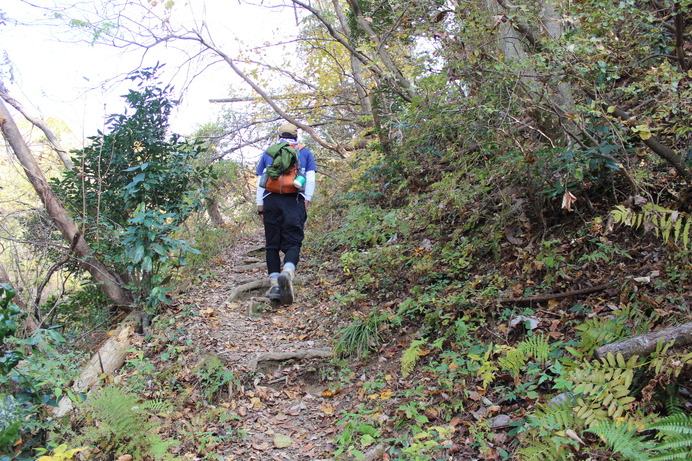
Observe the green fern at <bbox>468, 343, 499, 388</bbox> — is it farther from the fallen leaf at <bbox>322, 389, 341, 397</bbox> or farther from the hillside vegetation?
the fallen leaf at <bbox>322, 389, 341, 397</bbox>

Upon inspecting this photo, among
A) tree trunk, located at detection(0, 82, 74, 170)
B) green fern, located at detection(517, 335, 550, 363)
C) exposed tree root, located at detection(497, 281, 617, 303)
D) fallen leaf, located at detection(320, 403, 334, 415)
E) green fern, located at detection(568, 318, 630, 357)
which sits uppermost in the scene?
tree trunk, located at detection(0, 82, 74, 170)

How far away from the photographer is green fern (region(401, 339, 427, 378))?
4.02 metres

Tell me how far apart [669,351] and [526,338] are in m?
1.09

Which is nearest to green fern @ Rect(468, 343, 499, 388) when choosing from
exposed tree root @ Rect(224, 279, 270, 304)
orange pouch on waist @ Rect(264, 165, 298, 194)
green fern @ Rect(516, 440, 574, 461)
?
green fern @ Rect(516, 440, 574, 461)

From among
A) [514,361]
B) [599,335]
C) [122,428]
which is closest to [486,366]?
[514,361]

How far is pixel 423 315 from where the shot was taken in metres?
4.82

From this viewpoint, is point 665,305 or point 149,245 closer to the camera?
point 665,305

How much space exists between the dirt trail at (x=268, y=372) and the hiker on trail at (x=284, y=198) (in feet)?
→ 1.75

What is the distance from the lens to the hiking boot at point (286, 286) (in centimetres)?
615

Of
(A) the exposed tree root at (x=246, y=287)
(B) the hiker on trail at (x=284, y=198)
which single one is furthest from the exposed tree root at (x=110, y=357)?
(B) the hiker on trail at (x=284, y=198)

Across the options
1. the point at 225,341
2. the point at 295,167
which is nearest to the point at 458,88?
the point at 295,167

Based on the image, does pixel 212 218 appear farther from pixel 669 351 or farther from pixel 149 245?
pixel 669 351

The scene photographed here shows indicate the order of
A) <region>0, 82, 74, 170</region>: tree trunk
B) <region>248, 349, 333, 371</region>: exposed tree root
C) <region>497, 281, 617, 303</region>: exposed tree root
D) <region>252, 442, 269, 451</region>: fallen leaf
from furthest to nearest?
<region>0, 82, 74, 170</region>: tree trunk → <region>248, 349, 333, 371</region>: exposed tree root → <region>497, 281, 617, 303</region>: exposed tree root → <region>252, 442, 269, 451</region>: fallen leaf

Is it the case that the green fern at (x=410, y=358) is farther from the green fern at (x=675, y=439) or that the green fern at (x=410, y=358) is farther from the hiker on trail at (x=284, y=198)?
the hiker on trail at (x=284, y=198)
